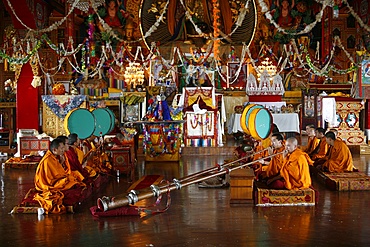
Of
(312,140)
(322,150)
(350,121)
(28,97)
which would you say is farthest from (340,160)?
(28,97)

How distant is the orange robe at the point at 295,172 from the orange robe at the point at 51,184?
3184 millimetres

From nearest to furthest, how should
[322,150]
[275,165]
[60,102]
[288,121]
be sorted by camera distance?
[275,165]
[322,150]
[60,102]
[288,121]

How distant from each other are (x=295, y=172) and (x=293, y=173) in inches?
1.3

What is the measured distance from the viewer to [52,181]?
780cm

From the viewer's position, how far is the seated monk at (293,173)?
26.2 ft

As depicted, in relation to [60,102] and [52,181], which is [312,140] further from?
[60,102]

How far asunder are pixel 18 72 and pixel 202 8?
10.6m

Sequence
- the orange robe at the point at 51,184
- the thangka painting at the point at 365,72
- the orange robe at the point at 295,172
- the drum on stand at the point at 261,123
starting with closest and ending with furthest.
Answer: the orange robe at the point at 51,184, the orange robe at the point at 295,172, the drum on stand at the point at 261,123, the thangka painting at the point at 365,72

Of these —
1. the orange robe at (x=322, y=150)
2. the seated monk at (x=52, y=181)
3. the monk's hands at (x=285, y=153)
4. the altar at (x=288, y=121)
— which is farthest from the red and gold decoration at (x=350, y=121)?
the seated monk at (x=52, y=181)

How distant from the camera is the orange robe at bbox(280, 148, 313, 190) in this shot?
797 centimetres

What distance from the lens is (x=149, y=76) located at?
70.9 ft

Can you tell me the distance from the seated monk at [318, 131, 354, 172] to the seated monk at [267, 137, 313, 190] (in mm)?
2413

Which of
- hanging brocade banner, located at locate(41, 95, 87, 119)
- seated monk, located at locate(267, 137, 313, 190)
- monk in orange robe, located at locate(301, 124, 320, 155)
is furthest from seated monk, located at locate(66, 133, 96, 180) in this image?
hanging brocade banner, located at locate(41, 95, 87, 119)

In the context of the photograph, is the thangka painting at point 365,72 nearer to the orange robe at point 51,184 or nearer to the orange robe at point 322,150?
the orange robe at point 322,150
